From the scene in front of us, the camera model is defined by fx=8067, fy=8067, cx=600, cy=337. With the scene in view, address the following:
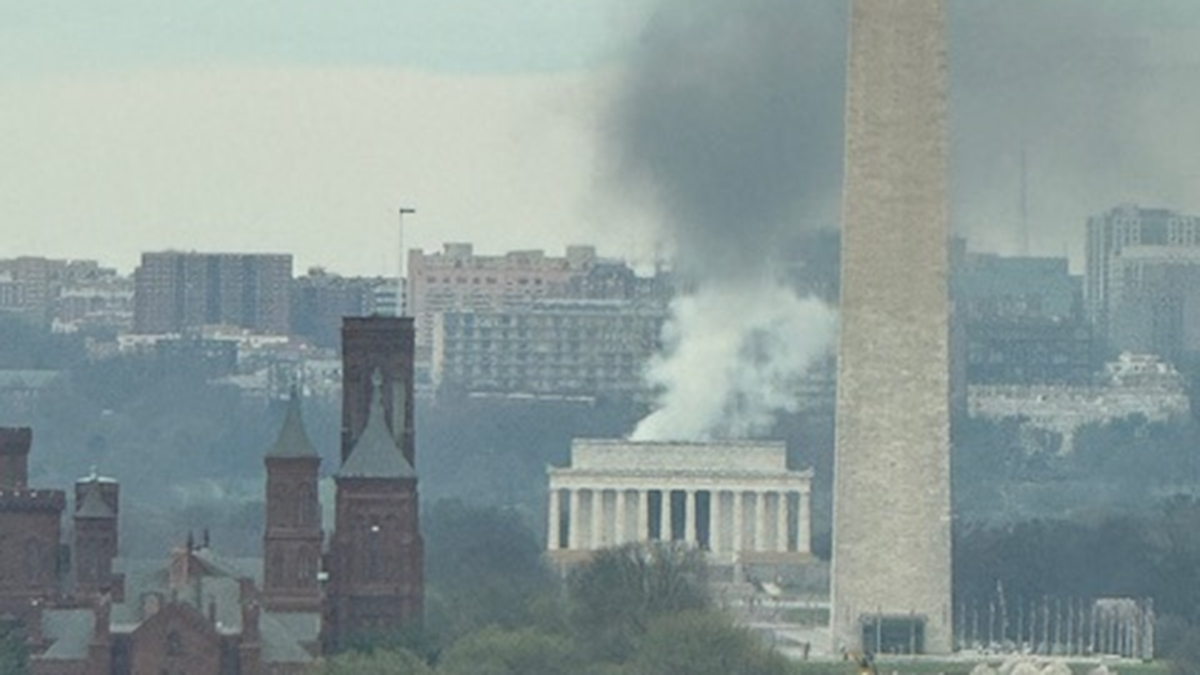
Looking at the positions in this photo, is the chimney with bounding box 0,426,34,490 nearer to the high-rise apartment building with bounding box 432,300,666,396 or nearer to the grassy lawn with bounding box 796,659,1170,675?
the grassy lawn with bounding box 796,659,1170,675

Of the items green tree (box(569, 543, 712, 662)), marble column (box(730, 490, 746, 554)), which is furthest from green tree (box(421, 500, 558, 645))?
marble column (box(730, 490, 746, 554))

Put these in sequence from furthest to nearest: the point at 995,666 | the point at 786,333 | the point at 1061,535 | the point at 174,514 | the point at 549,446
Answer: the point at 549,446 → the point at 786,333 → the point at 174,514 → the point at 1061,535 → the point at 995,666

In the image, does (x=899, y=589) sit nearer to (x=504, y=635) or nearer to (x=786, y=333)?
(x=504, y=635)

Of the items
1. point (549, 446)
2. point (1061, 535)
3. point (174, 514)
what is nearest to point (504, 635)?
point (1061, 535)

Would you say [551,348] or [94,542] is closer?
[94,542]

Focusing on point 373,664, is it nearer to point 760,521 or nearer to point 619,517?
point 619,517

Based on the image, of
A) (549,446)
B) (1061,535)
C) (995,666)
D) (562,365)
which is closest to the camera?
(995,666)

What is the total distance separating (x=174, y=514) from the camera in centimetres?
12294

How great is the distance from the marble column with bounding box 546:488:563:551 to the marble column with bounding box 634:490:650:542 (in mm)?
1202

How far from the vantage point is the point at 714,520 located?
122m

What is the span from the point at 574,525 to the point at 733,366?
20872 millimetres

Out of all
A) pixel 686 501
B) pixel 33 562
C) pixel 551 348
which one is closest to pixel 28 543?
pixel 33 562

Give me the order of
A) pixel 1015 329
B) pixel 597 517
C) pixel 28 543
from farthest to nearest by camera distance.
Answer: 1. pixel 1015 329
2. pixel 597 517
3. pixel 28 543

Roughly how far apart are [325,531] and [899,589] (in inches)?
321
